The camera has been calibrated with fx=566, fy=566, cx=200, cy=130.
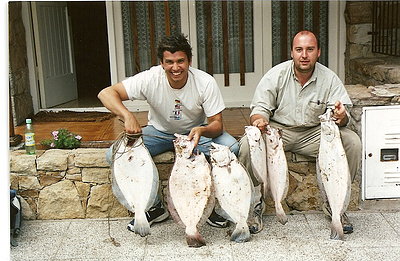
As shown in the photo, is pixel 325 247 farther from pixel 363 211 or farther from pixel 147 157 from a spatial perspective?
pixel 147 157

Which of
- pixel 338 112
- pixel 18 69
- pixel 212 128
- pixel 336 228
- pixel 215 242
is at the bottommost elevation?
pixel 215 242

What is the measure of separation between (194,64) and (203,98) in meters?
2.83

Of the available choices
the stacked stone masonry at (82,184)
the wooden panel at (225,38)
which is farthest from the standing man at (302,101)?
the wooden panel at (225,38)

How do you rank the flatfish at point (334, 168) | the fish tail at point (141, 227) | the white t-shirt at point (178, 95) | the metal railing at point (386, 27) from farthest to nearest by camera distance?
1. the metal railing at point (386, 27)
2. the white t-shirt at point (178, 95)
3. the flatfish at point (334, 168)
4. the fish tail at point (141, 227)

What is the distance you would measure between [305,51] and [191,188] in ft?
4.10

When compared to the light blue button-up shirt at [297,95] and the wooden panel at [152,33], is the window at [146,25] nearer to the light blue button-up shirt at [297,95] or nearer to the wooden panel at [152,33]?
the wooden panel at [152,33]

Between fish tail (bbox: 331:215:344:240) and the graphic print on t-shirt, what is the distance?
50.7 inches

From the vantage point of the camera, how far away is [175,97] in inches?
159

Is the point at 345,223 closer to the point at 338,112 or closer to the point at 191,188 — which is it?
the point at 338,112

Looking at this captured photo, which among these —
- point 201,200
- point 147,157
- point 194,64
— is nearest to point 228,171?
point 201,200

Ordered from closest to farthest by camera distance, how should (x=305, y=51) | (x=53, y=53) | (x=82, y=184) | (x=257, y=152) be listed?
(x=257, y=152), (x=305, y=51), (x=82, y=184), (x=53, y=53)

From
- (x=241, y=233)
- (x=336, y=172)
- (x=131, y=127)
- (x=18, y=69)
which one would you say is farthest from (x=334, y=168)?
(x=18, y=69)

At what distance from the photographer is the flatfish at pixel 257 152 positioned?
3.60 m

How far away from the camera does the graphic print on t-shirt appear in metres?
4.06
